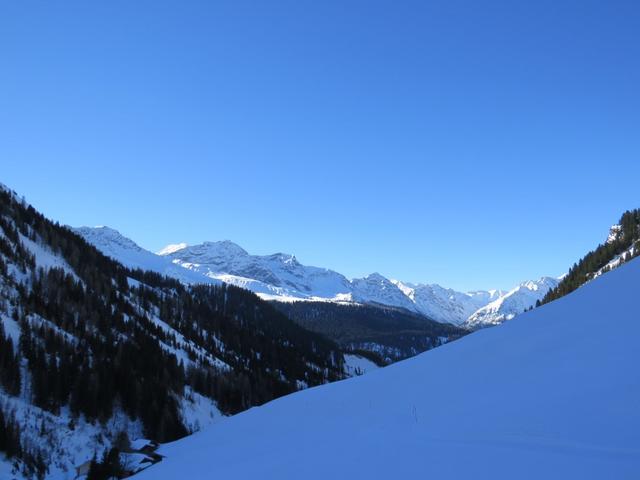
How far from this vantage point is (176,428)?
44.4 metres

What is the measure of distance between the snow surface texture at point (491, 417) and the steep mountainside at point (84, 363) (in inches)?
721

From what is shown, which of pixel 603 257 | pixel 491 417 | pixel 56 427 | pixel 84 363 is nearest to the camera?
pixel 491 417

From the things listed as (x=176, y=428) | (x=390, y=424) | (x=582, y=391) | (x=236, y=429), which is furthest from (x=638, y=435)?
(x=176, y=428)

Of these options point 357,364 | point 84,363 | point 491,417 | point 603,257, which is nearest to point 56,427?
point 84,363

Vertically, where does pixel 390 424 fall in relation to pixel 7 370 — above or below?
below

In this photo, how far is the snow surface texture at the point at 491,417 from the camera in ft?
22.1

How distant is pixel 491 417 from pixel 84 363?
133ft

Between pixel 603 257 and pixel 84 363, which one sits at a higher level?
pixel 603 257

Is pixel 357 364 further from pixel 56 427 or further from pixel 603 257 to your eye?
pixel 56 427

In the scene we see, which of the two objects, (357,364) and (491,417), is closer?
(491,417)

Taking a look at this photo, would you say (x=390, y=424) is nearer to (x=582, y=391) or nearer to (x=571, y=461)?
(x=582, y=391)

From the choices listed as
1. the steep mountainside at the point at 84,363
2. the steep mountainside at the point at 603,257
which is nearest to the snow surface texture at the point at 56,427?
the steep mountainside at the point at 84,363

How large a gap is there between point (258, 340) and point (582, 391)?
113m

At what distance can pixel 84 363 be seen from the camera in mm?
39750
